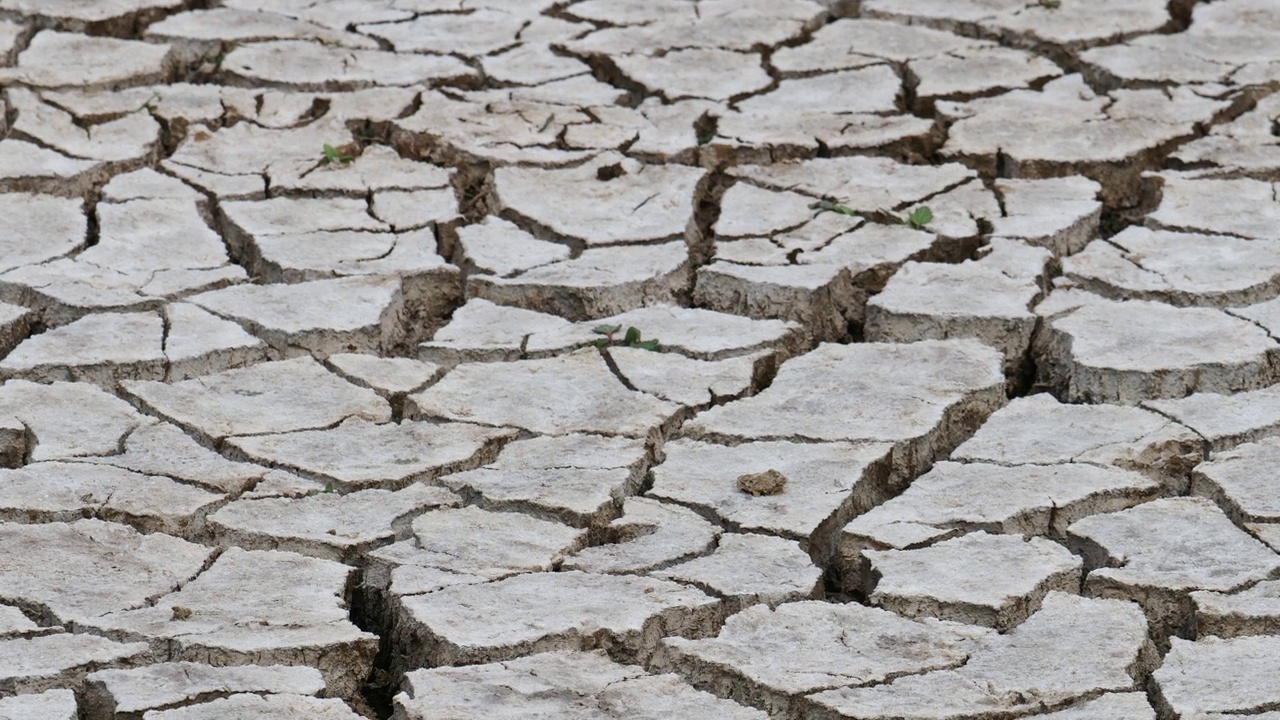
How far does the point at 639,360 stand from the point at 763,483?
587 millimetres

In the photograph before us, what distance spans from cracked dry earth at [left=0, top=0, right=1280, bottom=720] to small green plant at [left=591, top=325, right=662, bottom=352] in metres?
A: 0.07

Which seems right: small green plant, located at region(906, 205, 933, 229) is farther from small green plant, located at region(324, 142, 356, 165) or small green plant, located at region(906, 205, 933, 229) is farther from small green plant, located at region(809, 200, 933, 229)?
small green plant, located at region(324, 142, 356, 165)

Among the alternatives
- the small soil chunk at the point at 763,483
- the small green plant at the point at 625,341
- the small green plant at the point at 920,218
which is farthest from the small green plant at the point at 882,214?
the small soil chunk at the point at 763,483

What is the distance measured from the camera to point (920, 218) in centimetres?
417

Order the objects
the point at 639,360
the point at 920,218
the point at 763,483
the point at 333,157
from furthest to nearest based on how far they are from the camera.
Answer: the point at 333,157 → the point at 920,218 → the point at 639,360 → the point at 763,483

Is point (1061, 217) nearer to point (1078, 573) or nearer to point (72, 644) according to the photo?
point (1078, 573)

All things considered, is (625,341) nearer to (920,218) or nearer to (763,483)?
(763,483)

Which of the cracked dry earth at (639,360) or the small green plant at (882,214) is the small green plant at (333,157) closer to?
the cracked dry earth at (639,360)

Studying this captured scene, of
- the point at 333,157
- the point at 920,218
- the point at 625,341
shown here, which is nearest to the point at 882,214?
the point at 920,218

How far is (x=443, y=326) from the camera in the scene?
3.85 metres

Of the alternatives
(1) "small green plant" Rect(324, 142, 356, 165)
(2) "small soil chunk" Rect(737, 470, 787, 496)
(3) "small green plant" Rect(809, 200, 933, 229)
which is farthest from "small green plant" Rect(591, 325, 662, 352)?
(1) "small green plant" Rect(324, 142, 356, 165)

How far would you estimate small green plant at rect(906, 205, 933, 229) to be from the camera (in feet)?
13.7

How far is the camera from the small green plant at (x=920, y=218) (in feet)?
13.7

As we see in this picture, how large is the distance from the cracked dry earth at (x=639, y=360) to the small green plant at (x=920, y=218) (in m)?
0.02
